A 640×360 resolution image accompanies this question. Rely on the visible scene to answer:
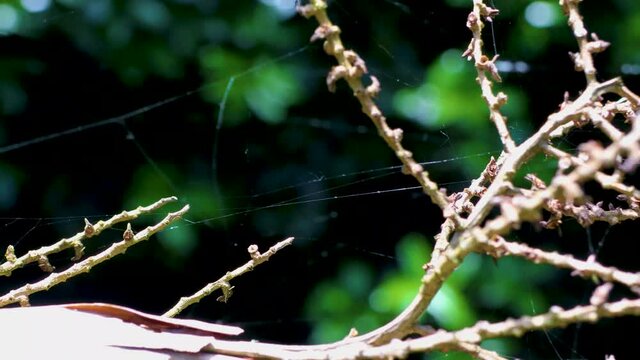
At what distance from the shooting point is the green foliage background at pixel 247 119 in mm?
1146

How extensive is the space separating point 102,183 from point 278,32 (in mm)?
358

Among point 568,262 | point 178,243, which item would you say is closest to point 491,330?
point 568,262

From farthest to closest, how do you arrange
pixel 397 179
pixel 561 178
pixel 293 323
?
pixel 293 323 < pixel 397 179 < pixel 561 178

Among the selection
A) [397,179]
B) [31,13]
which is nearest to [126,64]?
[31,13]

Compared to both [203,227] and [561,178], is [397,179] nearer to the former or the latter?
[203,227]

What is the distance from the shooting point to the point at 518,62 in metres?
1.20

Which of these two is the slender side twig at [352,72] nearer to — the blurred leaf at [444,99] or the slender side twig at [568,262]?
the slender side twig at [568,262]

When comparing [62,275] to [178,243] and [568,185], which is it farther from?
[178,243]

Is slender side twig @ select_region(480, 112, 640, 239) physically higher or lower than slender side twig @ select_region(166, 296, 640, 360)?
higher

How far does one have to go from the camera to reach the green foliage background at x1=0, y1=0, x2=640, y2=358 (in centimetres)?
115

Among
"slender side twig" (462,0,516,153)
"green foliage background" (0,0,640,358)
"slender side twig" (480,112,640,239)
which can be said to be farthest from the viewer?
"green foliage background" (0,0,640,358)

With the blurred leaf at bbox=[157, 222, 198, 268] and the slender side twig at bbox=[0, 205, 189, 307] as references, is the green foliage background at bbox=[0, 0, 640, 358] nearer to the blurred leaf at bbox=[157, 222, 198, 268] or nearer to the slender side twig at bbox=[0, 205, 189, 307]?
the blurred leaf at bbox=[157, 222, 198, 268]

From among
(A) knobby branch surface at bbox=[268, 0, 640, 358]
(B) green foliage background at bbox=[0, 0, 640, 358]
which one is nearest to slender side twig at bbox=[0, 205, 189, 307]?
(A) knobby branch surface at bbox=[268, 0, 640, 358]

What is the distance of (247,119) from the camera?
1.18 m
